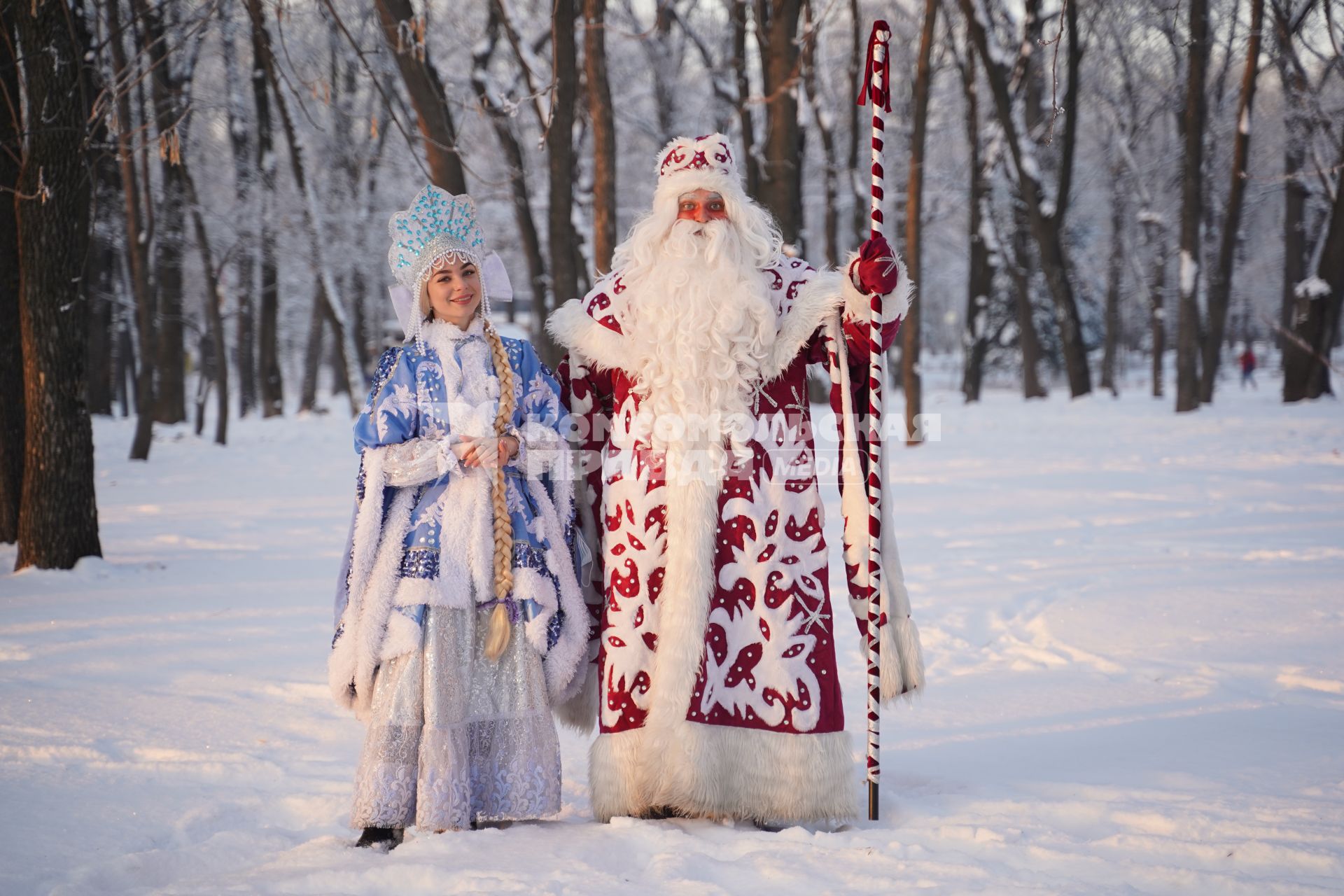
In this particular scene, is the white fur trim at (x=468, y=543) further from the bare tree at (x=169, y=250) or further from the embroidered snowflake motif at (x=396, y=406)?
the bare tree at (x=169, y=250)

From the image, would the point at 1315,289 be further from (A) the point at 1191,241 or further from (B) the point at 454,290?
(B) the point at 454,290

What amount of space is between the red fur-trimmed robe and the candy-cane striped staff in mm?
52

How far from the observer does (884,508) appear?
3.79m

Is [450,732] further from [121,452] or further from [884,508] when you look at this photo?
[121,452]

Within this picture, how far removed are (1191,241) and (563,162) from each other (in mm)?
10849

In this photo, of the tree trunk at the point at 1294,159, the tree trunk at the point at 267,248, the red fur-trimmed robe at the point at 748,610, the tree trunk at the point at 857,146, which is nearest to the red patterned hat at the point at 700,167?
the red fur-trimmed robe at the point at 748,610

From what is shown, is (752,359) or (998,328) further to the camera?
(998,328)

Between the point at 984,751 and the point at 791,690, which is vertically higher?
the point at 791,690

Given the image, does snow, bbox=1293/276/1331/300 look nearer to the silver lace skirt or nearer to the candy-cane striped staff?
the candy-cane striped staff

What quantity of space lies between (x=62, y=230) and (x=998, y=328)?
1156 inches

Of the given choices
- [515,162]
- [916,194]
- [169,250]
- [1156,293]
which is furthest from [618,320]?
[1156,293]

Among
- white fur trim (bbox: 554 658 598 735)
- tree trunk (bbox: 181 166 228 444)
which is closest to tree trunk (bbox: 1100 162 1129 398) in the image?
tree trunk (bbox: 181 166 228 444)

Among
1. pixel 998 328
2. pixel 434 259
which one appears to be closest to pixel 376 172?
pixel 998 328

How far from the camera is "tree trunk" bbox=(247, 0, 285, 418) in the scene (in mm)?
20766
